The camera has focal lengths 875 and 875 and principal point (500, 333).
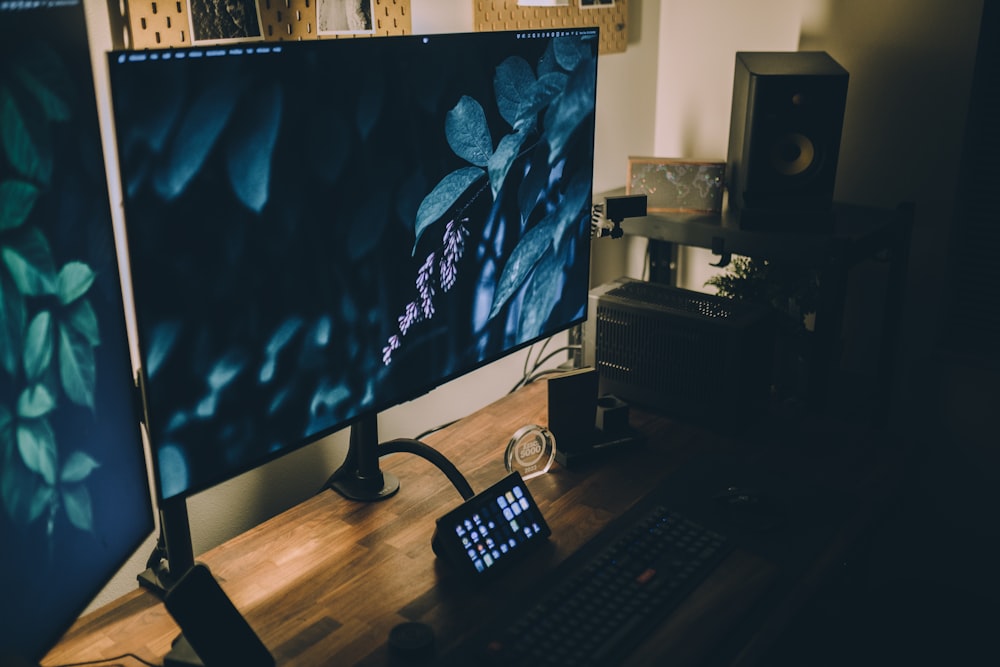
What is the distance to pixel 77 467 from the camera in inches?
35.7

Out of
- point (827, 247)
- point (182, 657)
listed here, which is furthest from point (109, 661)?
point (827, 247)

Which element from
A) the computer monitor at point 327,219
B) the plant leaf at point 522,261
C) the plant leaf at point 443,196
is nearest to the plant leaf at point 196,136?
the computer monitor at point 327,219

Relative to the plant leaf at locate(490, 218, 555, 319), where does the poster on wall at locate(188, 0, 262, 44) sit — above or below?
above

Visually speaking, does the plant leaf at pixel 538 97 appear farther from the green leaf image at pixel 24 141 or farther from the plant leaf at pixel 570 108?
the green leaf image at pixel 24 141

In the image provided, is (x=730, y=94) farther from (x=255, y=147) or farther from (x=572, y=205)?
(x=255, y=147)

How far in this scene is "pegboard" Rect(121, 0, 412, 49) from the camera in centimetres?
122

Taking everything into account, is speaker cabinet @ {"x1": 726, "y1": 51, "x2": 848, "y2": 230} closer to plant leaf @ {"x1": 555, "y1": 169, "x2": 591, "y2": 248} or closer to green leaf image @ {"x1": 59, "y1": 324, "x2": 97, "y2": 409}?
plant leaf @ {"x1": 555, "y1": 169, "x2": 591, "y2": 248}

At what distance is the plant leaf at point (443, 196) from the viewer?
126 centimetres

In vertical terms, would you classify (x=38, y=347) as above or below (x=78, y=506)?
above

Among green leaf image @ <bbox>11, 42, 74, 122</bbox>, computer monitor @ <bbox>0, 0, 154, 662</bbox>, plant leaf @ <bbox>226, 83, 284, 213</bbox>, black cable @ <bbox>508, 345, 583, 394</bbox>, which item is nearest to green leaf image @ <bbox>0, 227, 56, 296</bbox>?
computer monitor @ <bbox>0, 0, 154, 662</bbox>

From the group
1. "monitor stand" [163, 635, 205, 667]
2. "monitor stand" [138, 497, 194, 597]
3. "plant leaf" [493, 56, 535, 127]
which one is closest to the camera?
"monitor stand" [163, 635, 205, 667]

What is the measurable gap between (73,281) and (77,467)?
0.64ft

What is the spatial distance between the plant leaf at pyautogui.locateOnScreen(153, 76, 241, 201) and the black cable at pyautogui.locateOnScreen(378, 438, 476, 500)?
0.61 m

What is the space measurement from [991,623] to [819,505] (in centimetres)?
71
